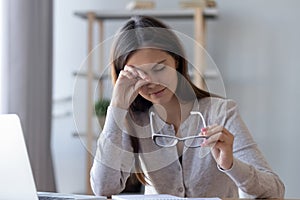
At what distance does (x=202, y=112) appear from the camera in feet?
4.66

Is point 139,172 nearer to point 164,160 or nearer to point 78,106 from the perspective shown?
point 164,160

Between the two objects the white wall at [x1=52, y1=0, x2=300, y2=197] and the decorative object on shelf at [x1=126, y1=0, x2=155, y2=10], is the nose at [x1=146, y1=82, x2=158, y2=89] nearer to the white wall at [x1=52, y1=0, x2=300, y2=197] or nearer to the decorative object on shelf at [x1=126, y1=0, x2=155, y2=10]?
the decorative object on shelf at [x1=126, y1=0, x2=155, y2=10]

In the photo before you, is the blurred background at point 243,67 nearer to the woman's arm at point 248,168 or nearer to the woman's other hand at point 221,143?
the woman's arm at point 248,168

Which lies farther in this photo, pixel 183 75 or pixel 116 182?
pixel 116 182

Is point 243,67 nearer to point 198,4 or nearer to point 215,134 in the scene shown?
point 198,4

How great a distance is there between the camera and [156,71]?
1.28 metres

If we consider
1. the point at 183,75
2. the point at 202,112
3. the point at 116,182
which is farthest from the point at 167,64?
the point at 116,182

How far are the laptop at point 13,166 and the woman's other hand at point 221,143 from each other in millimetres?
390

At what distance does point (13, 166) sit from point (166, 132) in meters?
0.42

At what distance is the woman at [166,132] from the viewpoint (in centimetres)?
129

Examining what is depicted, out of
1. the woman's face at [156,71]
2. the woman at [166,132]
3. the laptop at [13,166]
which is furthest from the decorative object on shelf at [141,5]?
the laptop at [13,166]

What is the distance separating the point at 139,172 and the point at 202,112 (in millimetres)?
210

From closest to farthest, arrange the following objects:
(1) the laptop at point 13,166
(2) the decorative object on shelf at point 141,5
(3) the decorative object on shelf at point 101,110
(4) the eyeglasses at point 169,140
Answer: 1. (1) the laptop at point 13,166
2. (4) the eyeglasses at point 169,140
3. (3) the decorative object on shelf at point 101,110
4. (2) the decorative object on shelf at point 141,5

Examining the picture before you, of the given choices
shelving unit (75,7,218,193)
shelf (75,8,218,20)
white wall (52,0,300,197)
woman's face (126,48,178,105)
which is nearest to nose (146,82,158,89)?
woman's face (126,48,178,105)
